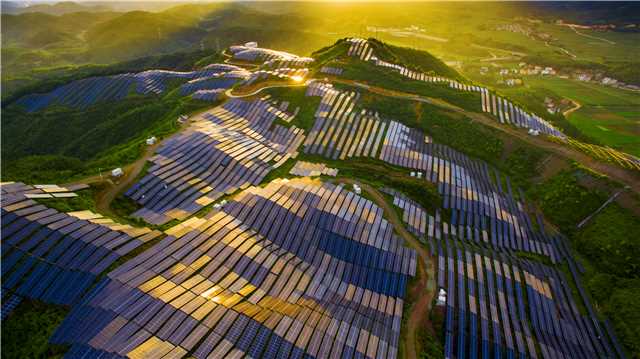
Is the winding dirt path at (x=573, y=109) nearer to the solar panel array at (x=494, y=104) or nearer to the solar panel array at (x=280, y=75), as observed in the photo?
the solar panel array at (x=494, y=104)

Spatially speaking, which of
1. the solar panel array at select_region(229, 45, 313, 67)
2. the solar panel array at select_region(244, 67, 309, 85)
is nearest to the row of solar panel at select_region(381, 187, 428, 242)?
the solar panel array at select_region(244, 67, 309, 85)

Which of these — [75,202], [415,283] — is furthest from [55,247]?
[415,283]

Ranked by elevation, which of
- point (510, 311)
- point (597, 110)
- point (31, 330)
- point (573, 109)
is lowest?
point (573, 109)

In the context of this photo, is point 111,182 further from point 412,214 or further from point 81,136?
point 81,136

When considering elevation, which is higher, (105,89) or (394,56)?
(394,56)

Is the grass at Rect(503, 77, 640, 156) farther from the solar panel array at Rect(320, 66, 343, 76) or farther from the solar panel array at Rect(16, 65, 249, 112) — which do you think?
the solar panel array at Rect(16, 65, 249, 112)

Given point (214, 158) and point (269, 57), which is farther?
point (269, 57)

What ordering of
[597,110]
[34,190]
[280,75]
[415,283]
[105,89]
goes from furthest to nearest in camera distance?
1. [597,110]
2. [105,89]
3. [280,75]
4. [415,283]
5. [34,190]

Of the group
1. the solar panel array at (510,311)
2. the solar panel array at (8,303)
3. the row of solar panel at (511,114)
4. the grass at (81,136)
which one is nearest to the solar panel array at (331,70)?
the grass at (81,136)
